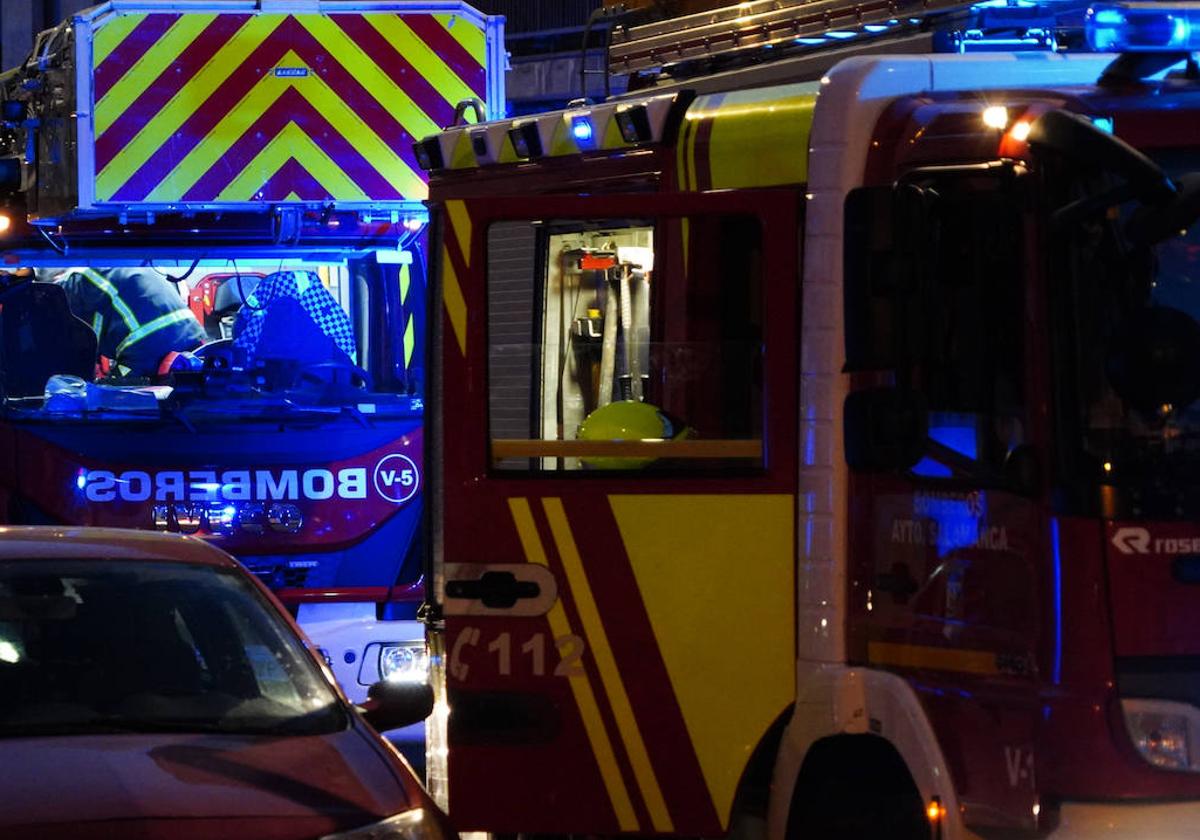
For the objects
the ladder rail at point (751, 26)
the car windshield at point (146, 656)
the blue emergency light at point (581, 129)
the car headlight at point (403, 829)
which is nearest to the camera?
the car headlight at point (403, 829)

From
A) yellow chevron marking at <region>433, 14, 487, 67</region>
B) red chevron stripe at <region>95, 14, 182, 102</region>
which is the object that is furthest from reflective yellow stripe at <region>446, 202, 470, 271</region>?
red chevron stripe at <region>95, 14, 182, 102</region>

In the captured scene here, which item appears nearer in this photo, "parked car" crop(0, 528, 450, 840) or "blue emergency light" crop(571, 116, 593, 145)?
"parked car" crop(0, 528, 450, 840)

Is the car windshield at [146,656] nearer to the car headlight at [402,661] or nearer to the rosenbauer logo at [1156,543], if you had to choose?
the rosenbauer logo at [1156,543]

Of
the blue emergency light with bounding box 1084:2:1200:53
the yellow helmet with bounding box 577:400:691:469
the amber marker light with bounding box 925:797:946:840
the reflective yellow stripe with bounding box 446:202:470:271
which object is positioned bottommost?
the amber marker light with bounding box 925:797:946:840

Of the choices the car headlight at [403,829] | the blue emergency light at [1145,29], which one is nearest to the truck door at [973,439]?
the blue emergency light at [1145,29]

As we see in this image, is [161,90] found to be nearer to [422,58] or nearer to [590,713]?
[422,58]

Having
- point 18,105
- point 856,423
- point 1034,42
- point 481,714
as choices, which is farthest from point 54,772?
point 18,105

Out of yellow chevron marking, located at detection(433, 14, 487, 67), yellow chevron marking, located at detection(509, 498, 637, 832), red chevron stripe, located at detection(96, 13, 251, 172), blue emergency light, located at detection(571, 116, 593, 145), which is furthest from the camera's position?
yellow chevron marking, located at detection(433, 14, 487, 67)

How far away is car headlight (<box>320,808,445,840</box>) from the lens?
4816 millimetres

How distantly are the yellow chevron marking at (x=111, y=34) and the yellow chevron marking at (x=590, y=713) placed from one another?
160 inches

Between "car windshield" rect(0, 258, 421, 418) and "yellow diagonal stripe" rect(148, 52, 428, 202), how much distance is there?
1.37ft

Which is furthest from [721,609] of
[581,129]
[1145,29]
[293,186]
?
[293,186]

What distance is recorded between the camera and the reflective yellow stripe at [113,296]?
9.27m

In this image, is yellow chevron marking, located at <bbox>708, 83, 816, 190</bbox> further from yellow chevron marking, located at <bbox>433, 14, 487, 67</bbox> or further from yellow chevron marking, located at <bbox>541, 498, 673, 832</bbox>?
yellow chevron marking, located at <bbox>433, 14, 487, 67</bbox>
